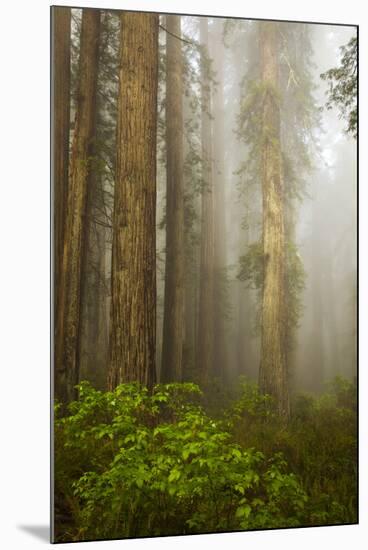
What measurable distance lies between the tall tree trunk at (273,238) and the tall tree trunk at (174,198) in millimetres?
746

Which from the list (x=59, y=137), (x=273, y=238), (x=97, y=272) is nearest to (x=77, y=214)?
(x=97, y=272)

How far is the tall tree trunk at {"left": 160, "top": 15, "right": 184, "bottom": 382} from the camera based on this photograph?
5863mm

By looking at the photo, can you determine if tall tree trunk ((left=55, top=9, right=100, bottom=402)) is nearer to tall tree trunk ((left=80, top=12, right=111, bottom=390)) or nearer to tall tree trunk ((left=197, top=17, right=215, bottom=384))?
tall tree trunk ((left=80, top=12, right=111, bottom=390))

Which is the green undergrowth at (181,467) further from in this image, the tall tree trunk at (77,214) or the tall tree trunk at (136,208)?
the tall tree trunk at (136,208)

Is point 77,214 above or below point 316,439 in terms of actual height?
above

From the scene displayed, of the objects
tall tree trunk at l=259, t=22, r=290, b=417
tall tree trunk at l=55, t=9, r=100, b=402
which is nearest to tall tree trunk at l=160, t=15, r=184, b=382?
tall tree trunk at l=55, t=9, r=100, b=402

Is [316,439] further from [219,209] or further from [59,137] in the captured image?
[59,137]

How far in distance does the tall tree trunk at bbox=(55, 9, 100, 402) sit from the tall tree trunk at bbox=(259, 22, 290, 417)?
1484mm

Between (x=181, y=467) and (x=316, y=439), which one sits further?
(x=316, y=439)

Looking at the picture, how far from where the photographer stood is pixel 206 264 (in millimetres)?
5902

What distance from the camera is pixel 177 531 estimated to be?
570 cm

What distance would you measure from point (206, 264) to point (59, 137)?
158 cm

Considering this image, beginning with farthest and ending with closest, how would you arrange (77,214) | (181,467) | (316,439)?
1. (316,439)
2. (77,214)
3. (181,467)

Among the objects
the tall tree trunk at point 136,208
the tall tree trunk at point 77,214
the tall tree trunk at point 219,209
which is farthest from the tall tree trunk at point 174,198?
the tall tree trunk at point 77,214
